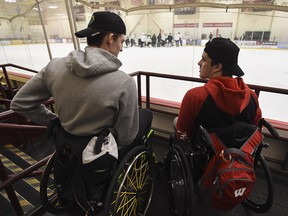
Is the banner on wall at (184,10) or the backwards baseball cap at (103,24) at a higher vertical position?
the banner on wall at (184,10)

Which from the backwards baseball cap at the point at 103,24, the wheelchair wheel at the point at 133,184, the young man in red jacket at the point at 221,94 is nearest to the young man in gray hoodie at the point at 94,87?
the backwards baseball cap at the point at 103,24

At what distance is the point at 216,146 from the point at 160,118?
1179 mm

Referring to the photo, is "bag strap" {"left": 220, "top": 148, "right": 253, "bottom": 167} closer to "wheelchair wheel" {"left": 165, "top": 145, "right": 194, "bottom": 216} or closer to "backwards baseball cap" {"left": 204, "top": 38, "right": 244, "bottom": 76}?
"wheelchair wheel" {"left": 165, "top": 145, "right": 194, "bottom": 216}

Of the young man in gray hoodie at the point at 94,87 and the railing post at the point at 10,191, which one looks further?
the railing post at the point at 10,191

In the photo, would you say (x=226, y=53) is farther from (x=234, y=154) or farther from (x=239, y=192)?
(x=239, y=192)

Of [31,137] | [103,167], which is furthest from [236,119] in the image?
[31,137]

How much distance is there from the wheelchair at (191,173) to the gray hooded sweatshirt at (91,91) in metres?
0.33

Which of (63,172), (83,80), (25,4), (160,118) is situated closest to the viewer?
(83,80)

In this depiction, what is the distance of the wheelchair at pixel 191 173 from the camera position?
79 centimetres

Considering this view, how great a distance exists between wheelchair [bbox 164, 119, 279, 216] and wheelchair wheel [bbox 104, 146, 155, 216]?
14 cm

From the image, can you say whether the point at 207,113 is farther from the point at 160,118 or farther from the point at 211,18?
the point at 211,18

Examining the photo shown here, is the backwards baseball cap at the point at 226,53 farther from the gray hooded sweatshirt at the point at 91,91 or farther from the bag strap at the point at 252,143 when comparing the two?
the gray hooded sweatshirt at the point at 91,91

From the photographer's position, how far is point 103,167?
25.5 inches

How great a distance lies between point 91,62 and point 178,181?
84cm
